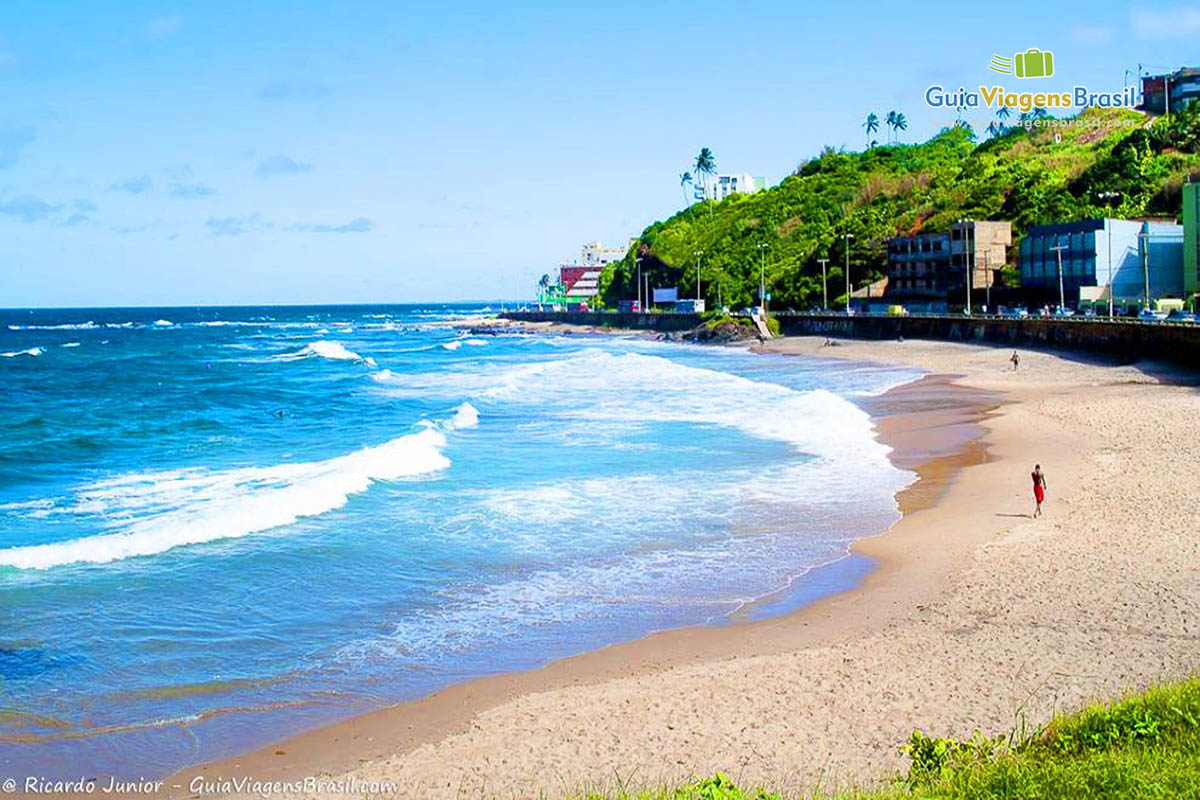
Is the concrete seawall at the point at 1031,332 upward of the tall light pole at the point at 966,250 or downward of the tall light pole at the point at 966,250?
downward

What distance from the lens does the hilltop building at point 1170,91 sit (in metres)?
133

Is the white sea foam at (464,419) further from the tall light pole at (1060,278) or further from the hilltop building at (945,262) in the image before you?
the hilltop building at (945,262)

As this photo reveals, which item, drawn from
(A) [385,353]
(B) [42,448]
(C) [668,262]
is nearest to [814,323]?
(A) [385,353]

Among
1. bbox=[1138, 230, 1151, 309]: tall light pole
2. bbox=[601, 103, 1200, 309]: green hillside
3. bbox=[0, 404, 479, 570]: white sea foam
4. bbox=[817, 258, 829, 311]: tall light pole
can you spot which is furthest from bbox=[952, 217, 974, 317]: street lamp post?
bbox=[0, 404, 479, 570]: white sea foam

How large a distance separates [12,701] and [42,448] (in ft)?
86.5

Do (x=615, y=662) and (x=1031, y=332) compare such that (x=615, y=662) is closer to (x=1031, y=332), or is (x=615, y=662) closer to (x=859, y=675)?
(x=859, y=675)

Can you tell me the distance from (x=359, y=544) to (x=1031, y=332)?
52.3 metres

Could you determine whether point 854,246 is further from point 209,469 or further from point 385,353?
point 209,469

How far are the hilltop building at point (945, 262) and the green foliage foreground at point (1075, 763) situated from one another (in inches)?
3215

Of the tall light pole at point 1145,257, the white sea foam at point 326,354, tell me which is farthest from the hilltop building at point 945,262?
the white sea foam at point 326,354

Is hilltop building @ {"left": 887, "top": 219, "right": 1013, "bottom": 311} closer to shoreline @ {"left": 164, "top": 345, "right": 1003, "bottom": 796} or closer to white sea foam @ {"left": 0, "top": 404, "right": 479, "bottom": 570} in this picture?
white sea foam @ {"left": 0, "top": 404, "right": 479, "bottom": 570}

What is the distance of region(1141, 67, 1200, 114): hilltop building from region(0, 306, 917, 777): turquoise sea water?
10948 cm

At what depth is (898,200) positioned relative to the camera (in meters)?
130

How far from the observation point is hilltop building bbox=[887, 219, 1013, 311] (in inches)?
3472
